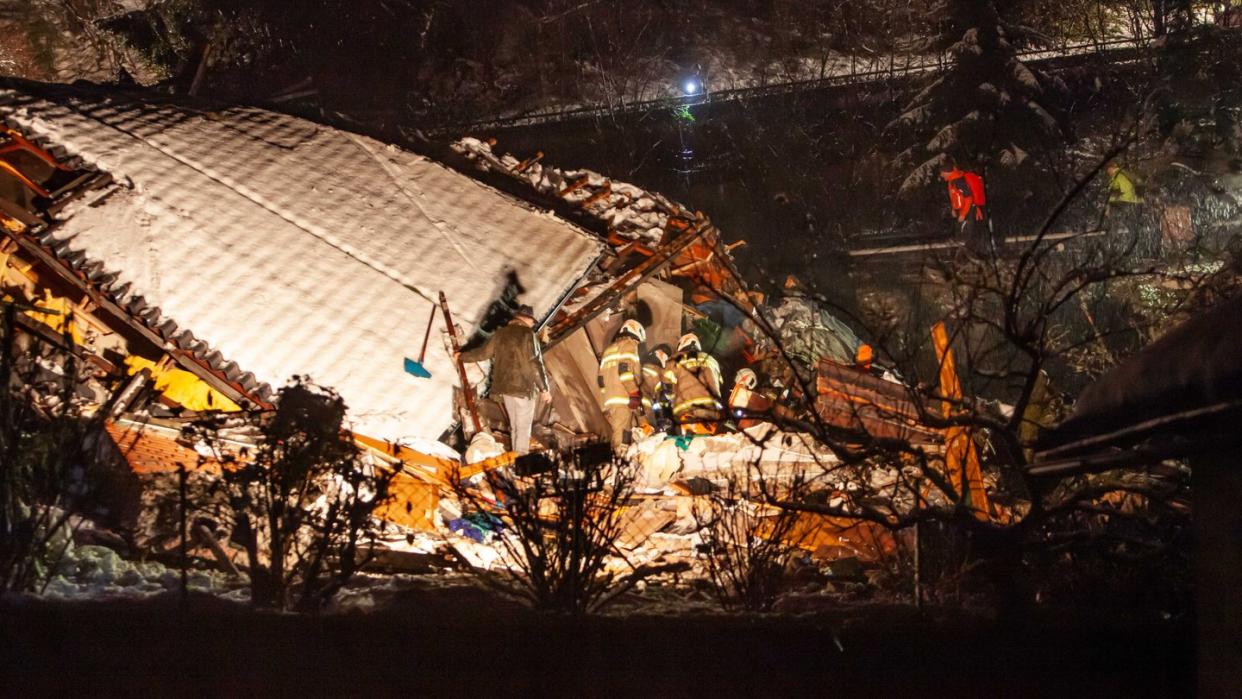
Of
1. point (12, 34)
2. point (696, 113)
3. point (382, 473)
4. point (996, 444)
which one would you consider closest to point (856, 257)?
point (696, 113)

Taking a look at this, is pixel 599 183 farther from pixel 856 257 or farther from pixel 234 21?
pixel 234 21

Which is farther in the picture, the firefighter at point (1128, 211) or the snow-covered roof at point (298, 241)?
the firefighter at point (1128, 211)

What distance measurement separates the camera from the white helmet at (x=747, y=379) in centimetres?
1196

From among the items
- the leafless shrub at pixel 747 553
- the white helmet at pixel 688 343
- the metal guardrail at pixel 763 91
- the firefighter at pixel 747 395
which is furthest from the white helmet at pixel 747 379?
the metal guardrail at pixel 763 91

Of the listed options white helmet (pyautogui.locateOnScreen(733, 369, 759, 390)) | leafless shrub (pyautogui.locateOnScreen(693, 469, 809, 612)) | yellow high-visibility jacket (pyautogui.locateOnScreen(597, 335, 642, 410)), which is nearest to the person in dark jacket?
yellow high-visibility jacket (pyautogui.locateOnScreen(597, 335, 642, 410))

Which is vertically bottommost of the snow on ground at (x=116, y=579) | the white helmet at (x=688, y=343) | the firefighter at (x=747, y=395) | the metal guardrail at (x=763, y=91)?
the snow on ground at (x=116, y=579)

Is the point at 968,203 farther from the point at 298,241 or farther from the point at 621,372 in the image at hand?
the point at 298,241

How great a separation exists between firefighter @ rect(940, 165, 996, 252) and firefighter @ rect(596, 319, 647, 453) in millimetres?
8000

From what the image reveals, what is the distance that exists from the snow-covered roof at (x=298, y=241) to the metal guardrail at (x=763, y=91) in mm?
10467

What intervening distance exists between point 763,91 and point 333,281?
1475 centimetres

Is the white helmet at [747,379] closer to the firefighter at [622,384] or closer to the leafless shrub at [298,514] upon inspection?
the firefighter at [622,384]

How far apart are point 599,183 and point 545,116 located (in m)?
9.39

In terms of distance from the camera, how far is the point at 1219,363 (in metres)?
4.96

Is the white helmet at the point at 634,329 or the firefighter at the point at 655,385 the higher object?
the white helmet at the point at 634,329
